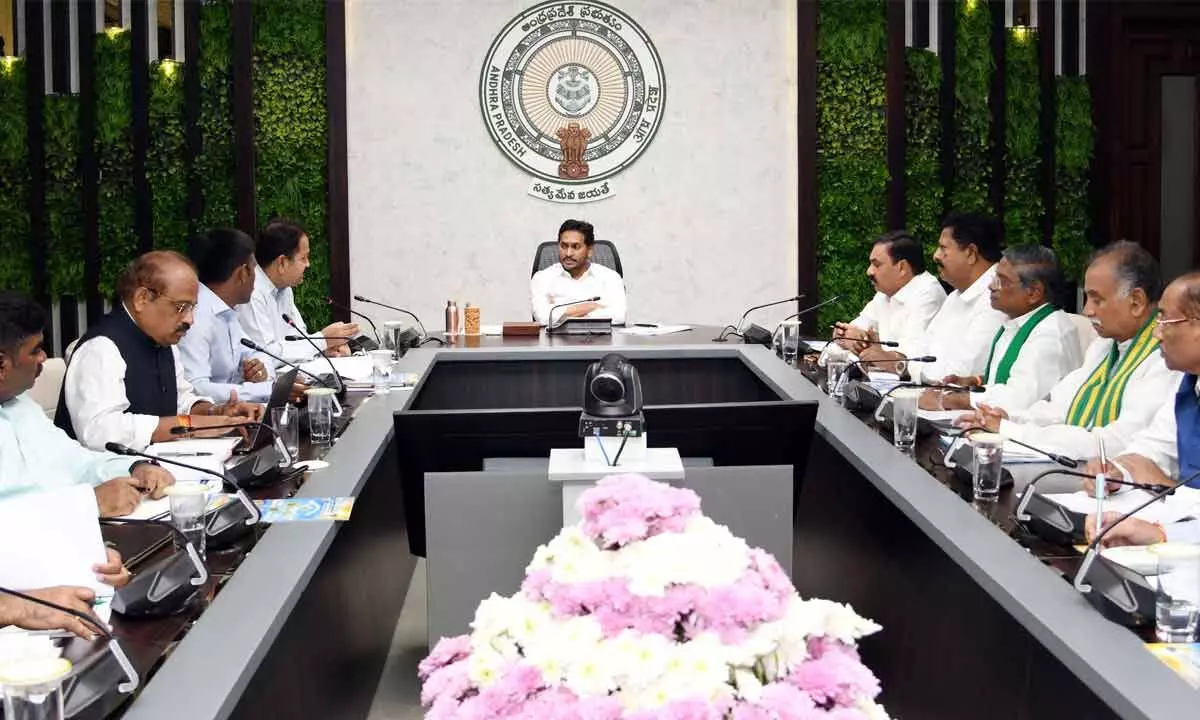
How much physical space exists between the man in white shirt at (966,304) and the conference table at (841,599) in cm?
80

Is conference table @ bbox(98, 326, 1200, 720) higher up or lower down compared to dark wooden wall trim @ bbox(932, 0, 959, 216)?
lower down

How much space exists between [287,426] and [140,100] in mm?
5133

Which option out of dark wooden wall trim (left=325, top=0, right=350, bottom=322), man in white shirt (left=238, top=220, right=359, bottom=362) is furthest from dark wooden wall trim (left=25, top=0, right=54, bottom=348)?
man in white shirt (left=238, top=220, right=359, bottom=362)

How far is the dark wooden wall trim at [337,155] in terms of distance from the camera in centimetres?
735

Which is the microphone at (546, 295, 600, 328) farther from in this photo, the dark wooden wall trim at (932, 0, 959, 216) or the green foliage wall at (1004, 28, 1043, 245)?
the green foliage wall at (1004, 28, 1043, 245)

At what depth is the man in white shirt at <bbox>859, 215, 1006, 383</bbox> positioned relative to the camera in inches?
186

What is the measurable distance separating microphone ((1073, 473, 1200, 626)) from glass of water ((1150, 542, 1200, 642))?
1.6 inches

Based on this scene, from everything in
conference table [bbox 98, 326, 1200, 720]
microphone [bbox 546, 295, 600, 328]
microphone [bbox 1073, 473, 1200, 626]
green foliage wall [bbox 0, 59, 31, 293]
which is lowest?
conference table [bbox 98, 326, 1200, 720]

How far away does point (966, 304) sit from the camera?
4898 millimetres

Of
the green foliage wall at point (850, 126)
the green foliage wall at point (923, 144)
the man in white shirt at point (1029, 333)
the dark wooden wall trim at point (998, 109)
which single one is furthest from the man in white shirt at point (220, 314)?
the dark wooden wall trim at point (998, 109)

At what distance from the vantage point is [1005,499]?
2.55 metres

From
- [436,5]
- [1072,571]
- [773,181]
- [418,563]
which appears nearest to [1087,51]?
[773,181]

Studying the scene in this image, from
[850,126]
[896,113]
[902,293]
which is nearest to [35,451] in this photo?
[902,293]

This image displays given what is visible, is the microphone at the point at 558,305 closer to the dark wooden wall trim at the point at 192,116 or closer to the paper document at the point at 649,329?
the paper document at the point at 649,329
